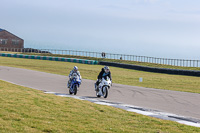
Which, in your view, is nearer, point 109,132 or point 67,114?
point 109,132

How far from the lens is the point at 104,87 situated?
17625mm

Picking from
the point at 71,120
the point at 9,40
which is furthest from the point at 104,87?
the point at 9,40

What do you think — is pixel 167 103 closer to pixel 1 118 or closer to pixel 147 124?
pixel 147 124

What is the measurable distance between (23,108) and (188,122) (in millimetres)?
5005

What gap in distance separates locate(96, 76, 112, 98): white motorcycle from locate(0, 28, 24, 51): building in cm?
7858

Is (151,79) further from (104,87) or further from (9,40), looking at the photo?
(9,40)

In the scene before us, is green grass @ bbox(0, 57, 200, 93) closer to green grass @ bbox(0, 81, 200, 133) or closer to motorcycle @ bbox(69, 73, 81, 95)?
motorcycle @ bbox(69, 73, 81, 95)

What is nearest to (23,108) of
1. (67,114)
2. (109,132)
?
(67,114)

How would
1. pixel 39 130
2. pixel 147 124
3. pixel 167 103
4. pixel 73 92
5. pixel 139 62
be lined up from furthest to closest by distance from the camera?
pixel 139 62 < pixel 73 92 < pixel 167 103 < pixel 147 124 < pixel 39 130

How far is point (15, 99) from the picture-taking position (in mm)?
12516

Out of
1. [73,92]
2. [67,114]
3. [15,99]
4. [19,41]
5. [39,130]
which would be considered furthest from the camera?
[19,41]

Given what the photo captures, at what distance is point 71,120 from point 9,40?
89.8 m

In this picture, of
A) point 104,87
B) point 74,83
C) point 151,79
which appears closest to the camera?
point 104,87

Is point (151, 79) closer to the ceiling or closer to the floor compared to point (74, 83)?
closer to the floor
